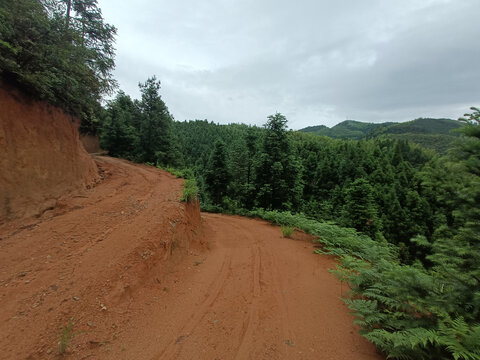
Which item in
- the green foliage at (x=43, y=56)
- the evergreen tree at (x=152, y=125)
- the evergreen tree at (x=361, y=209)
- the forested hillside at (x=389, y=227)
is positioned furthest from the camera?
the evergreen tree at (x=152, y=125)

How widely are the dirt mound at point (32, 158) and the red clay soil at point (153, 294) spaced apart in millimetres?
668

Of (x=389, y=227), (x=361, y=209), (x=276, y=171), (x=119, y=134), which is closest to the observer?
(x=361, y=209)

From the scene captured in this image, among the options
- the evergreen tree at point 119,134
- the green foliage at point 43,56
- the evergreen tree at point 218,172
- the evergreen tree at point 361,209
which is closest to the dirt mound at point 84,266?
the green foliage at point 43,56

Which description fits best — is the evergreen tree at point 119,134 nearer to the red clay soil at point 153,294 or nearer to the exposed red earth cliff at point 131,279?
the exposed red earth cliff at point 131,279

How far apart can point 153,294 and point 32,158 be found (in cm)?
653

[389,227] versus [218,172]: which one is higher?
[218,172]

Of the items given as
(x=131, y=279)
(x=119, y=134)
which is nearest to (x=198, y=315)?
(x=131, y=279)

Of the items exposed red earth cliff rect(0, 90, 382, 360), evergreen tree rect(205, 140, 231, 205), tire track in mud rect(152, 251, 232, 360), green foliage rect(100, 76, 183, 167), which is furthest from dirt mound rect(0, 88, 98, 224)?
evergreen tree rect(205, 140, 231, 205)

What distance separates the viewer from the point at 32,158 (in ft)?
22.9

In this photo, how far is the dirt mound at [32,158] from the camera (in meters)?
6.20

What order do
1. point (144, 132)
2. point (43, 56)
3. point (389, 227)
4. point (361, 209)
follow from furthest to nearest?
point (389, 227) → point (144, 132) → point (361, 209) → point (43, 56)

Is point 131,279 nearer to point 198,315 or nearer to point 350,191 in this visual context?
point 198,315

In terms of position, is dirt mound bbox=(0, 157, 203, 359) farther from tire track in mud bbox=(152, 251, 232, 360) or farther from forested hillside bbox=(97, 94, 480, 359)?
forested hillside bbox=(97, 94, 480, 359)

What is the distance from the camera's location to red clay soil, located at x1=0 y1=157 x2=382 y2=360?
321cm
